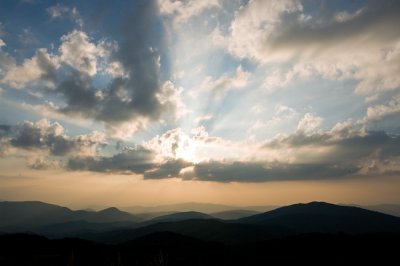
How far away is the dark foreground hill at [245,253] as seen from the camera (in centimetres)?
9419

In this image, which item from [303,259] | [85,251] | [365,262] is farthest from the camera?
[85,251]

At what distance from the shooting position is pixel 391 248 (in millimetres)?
107500

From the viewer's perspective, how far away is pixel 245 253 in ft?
404

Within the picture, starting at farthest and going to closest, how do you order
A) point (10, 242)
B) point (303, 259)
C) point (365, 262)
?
point (10, 242), point (303, 259), point (365, 262)

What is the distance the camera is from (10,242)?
14312 centimetres

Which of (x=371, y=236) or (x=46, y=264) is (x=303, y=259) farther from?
(x=46, y=264)

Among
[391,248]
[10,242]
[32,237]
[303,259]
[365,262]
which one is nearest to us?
[365,262]

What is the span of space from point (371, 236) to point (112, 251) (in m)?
111

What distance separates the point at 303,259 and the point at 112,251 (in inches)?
3049

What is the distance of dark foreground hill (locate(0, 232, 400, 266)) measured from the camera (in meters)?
94.2

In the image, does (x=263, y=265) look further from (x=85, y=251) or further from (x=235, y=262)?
(x=85, y=251)

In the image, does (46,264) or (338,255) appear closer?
(46,264)

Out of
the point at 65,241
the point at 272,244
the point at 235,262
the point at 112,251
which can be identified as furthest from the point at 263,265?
the point at 65,241

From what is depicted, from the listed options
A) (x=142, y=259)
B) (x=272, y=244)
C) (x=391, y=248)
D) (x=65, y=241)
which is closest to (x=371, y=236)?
(x=391, y=248)
